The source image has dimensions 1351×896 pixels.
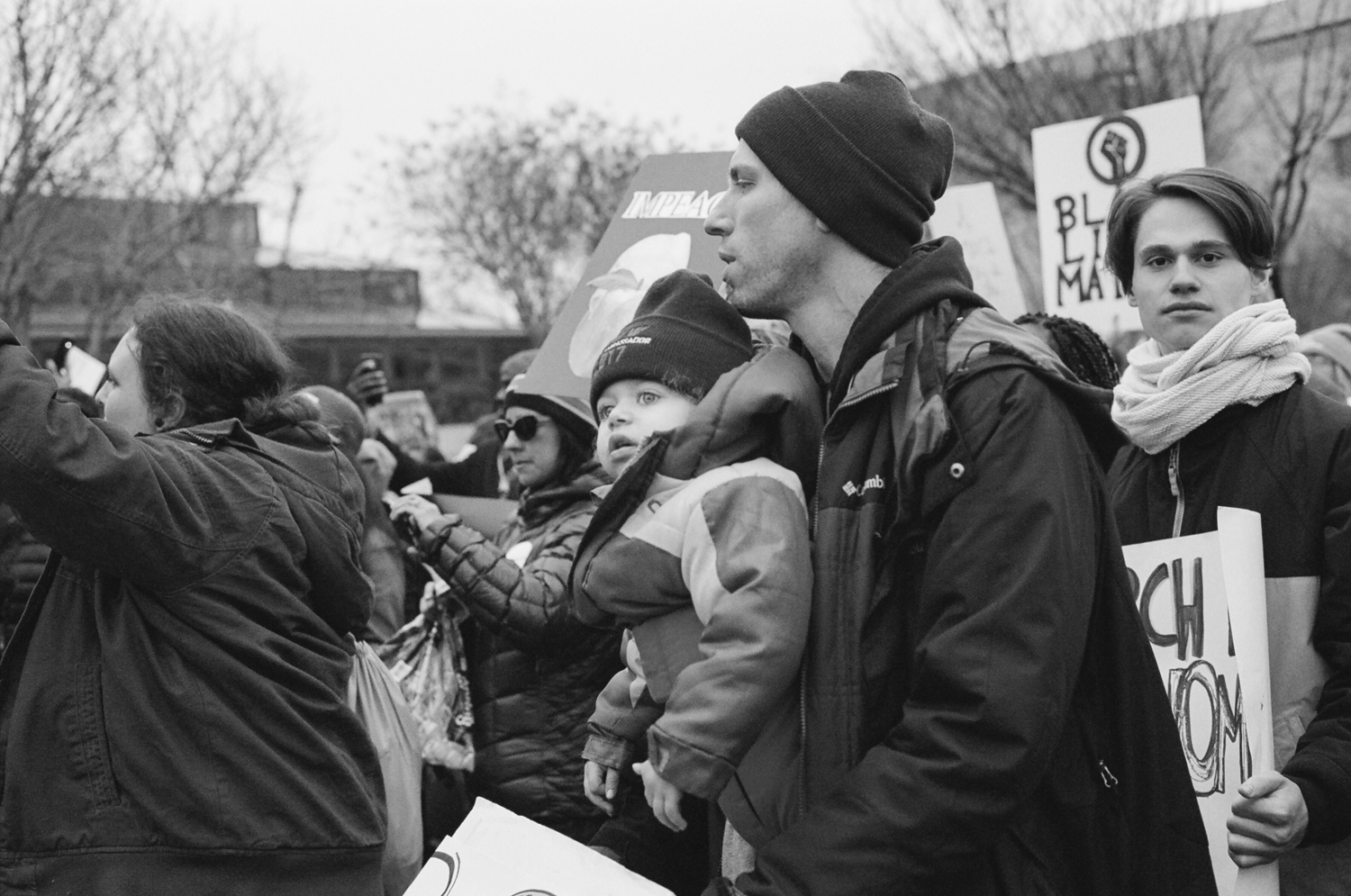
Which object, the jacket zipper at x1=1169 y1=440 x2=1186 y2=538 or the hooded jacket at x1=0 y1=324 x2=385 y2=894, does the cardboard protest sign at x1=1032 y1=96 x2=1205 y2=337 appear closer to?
the jacket zipper at x1=1169 y1=440 x2=1186 y2=538

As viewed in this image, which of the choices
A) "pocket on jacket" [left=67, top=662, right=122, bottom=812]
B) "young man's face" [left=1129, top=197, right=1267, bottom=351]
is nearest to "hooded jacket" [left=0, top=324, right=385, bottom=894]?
"pocket on jacket" [left=67, top=662, right=122, bottom=812]

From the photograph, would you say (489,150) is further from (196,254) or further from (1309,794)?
(1309,794)

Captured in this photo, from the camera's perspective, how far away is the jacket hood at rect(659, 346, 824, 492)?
2.36 meters

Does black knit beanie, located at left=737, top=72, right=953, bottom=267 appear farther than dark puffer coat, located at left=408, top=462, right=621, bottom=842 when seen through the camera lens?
No

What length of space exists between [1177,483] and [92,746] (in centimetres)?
235

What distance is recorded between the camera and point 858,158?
2.33 metres

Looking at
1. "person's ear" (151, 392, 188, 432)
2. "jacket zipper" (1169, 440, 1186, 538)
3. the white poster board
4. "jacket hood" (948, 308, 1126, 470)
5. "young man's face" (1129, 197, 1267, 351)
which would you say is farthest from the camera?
the white poster board

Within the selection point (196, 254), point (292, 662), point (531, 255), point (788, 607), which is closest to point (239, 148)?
point (196, 254)

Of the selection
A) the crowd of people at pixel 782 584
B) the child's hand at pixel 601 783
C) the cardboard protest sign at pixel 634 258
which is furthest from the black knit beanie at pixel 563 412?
the child's hand at pixel 601 783

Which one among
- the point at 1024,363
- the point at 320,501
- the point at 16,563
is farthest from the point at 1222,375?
the point at 16,563

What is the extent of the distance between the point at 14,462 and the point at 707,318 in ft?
4.42

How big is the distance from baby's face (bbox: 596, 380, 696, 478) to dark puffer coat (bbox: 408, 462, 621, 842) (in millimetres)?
1368

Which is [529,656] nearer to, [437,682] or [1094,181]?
[437,682]

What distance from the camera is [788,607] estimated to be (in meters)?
2.15
